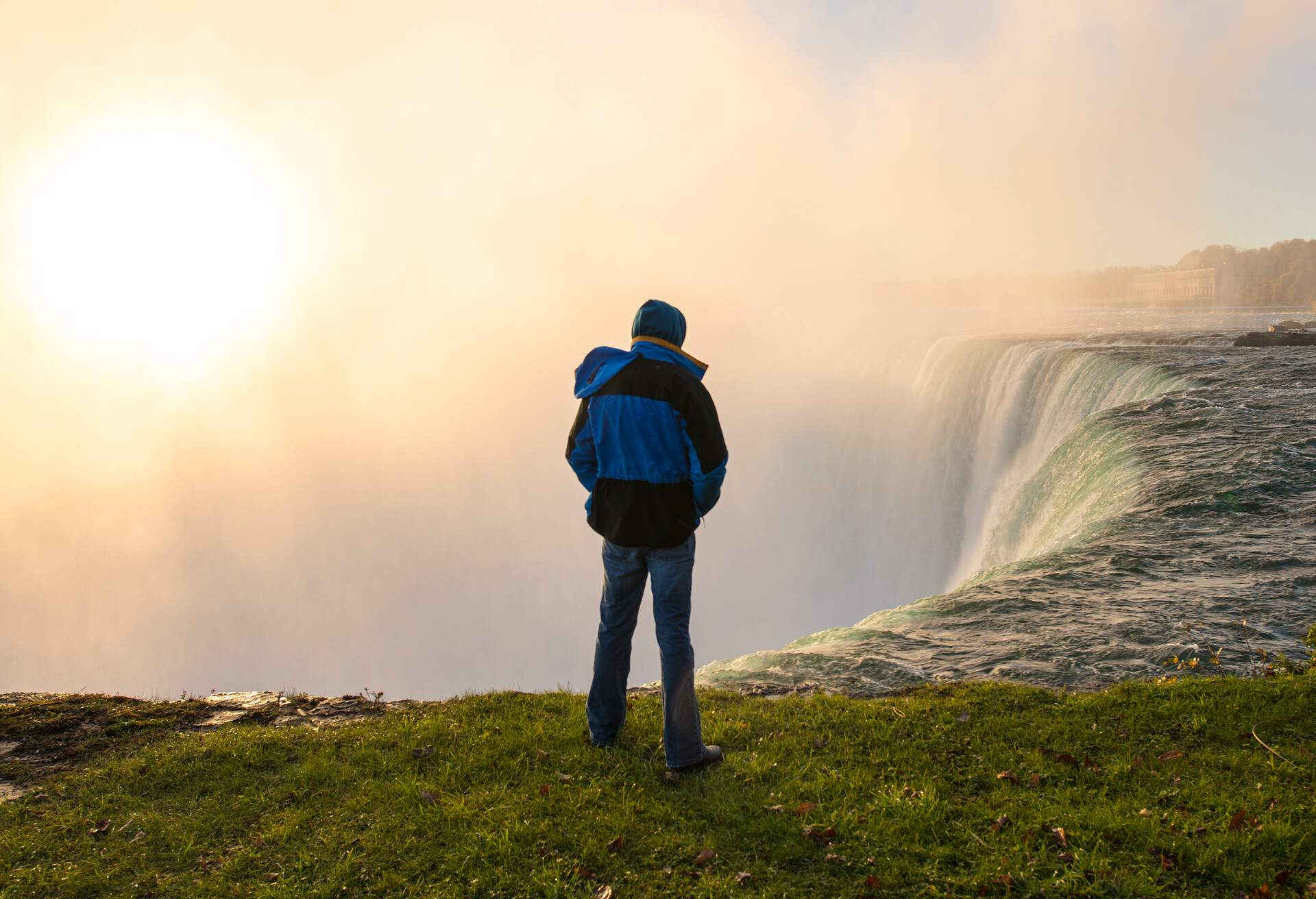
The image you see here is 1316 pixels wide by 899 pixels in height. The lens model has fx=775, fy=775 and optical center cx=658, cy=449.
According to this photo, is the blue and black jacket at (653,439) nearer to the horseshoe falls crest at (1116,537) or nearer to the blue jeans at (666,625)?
the blue jeans at (666,625)

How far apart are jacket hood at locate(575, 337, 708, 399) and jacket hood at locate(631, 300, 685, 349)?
3 cm

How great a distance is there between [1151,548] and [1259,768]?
20.0 ft

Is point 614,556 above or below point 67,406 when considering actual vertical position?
below

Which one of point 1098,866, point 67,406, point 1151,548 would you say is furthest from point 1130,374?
point 67,406

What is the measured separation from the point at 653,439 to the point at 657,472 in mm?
177

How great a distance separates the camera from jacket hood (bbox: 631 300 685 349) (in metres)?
4.12

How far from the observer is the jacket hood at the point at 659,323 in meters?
4.12

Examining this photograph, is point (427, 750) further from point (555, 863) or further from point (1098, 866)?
point (1098, 866)

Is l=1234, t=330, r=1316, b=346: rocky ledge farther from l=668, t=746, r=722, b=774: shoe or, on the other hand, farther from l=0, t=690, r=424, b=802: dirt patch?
l=0, t=690, r=424, b=802: dirt patch

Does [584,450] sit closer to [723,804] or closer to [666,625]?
[666,625]

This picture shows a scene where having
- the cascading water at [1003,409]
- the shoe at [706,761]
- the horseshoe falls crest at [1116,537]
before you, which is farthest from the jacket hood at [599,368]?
the cascading water at [1003,409]

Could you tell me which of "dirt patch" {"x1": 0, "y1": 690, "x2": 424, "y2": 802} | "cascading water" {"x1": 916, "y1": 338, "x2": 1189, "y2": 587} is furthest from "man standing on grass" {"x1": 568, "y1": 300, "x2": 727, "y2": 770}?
"cascading water" {"x1": 916, "y1": 338, "x2": 1189, "y2": 587}

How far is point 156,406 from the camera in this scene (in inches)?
3002

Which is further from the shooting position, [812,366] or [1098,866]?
[812,366]
